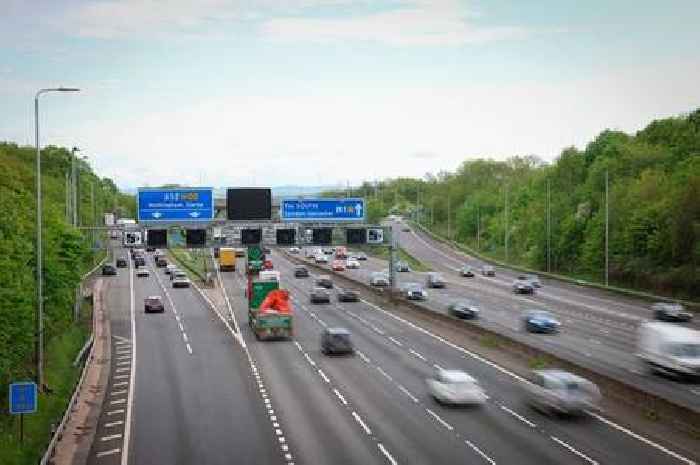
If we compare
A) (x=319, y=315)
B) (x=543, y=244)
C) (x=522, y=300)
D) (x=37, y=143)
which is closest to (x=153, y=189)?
(x=319, y=315)

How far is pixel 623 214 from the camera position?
95.2m

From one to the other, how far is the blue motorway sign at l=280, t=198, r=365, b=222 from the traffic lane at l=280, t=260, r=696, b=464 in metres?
11.3

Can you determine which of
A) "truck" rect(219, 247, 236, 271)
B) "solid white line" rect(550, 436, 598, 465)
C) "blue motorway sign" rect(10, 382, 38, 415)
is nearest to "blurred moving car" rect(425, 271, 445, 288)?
"truck" rect(219, 247, 236, 271)

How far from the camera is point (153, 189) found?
2539 inches

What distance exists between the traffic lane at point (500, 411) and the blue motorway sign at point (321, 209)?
11270mm

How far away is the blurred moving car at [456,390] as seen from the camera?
35.9 metres

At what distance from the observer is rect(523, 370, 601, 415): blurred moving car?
109ft

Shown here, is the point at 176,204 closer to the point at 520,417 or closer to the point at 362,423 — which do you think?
the point at 362,423

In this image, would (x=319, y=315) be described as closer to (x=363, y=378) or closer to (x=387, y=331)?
(x=387, y=331)

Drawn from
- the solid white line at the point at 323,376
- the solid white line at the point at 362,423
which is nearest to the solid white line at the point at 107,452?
the solid white line at the point at 362,423

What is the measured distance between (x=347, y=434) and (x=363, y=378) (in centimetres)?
1159

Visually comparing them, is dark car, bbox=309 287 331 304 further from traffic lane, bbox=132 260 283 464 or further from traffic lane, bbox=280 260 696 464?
traffic lane, bbox=280 260 696 464

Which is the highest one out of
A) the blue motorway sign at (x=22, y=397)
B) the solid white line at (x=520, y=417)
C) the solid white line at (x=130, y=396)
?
the blue motorway sign at (x=22, y=397)

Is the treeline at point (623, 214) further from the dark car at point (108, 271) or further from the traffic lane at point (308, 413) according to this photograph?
the dark car at point (108, 271)
